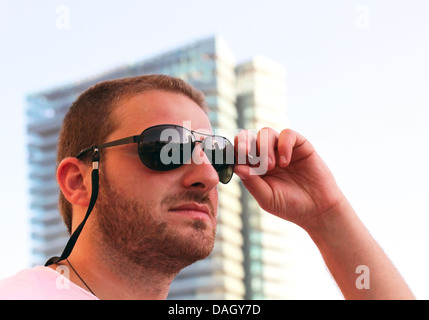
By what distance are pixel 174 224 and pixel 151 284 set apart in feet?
1.30

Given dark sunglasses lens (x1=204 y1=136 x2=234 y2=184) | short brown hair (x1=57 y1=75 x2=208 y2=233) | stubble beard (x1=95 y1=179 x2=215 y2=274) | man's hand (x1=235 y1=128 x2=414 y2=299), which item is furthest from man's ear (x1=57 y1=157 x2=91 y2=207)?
man's hand (x1=235 y1=128 x2=414 y2=299)

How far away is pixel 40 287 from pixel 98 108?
131 centimetres

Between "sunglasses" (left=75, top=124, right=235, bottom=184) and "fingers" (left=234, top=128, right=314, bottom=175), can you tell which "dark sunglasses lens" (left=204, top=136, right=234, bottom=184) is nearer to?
"sunglasses" (left=75, top=124, right=235, bottom=184)

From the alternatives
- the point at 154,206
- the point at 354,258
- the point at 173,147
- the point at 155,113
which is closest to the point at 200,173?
the point at 173,147

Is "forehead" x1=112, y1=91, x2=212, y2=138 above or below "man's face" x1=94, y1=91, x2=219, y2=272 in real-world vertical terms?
above

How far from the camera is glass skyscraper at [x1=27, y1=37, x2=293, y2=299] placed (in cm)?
10500

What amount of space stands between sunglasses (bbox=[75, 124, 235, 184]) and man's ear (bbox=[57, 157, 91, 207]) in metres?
0.12

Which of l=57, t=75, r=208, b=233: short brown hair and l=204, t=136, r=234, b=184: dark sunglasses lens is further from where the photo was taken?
l=57, t=75, r=208, b=233: short brown hair

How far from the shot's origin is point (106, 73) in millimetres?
108125

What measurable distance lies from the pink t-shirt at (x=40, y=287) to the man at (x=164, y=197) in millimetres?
21

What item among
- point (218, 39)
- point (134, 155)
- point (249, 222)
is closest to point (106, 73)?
point (218, 39)

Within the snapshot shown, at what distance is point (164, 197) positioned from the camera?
3.08 meters
